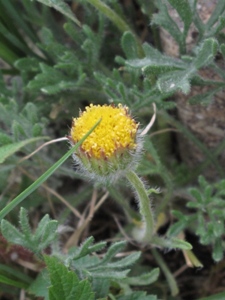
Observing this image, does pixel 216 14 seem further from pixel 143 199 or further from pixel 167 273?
pixel 167 273

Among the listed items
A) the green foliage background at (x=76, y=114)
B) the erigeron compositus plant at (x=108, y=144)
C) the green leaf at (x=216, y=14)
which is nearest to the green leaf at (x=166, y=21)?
the green foliage background at (x=76, y=114)

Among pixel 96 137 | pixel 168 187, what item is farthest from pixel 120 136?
pixel 168 187

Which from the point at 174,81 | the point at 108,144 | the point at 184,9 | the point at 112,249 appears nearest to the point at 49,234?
the point at 112,249

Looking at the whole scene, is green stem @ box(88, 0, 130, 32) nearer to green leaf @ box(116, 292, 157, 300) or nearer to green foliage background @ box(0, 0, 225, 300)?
green foliage background @ box(0, 0, 225, 300)

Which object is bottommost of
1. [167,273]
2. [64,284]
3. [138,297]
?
[167,273]

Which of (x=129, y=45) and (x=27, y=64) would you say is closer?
(x=129, y=45)

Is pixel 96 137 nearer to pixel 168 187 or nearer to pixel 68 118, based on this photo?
pixel 168 187

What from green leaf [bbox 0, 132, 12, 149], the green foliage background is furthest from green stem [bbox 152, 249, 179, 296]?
green leaf [bbox 0, 132, 12, 149]

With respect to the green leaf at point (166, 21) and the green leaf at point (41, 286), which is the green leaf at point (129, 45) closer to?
the green leaf at point (166, 21)
